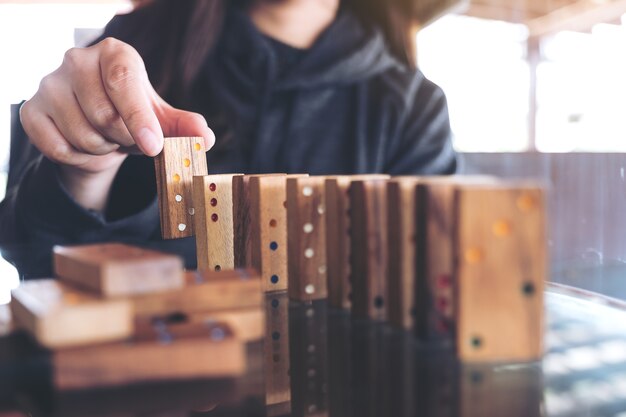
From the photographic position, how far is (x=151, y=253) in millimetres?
537

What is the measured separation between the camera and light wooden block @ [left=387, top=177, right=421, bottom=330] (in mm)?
595

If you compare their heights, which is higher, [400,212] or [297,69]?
[297,69]

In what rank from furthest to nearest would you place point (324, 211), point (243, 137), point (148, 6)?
point (148, 6) → point (243, 137) → point (324, 211)

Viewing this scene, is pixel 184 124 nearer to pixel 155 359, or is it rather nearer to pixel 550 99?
pixel 155 359

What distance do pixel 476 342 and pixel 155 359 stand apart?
262 millimetres

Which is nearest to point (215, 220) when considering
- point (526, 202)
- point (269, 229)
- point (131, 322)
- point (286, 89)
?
point (269, 229)

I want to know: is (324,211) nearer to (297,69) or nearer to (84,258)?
(84,258)

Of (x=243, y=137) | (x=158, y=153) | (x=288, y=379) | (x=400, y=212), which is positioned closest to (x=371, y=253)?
(x=400, y=212)

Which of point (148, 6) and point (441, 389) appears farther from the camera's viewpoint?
point (148, 6)

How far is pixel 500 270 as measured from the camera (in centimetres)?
50

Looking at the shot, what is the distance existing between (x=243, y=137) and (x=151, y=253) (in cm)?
116

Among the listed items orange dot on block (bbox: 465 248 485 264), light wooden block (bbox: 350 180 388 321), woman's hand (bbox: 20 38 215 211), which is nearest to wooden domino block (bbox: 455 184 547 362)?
orange dot on block (bbox: 465 248 485 264)

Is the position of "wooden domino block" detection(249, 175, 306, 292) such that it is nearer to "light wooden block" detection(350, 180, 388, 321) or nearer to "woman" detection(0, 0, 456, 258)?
"light wooden block" detection(350, 180, 388, 321)

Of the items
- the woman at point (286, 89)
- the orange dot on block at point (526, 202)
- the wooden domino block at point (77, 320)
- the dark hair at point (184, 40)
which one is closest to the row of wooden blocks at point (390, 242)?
the orange dot on block at point (526, 202)
